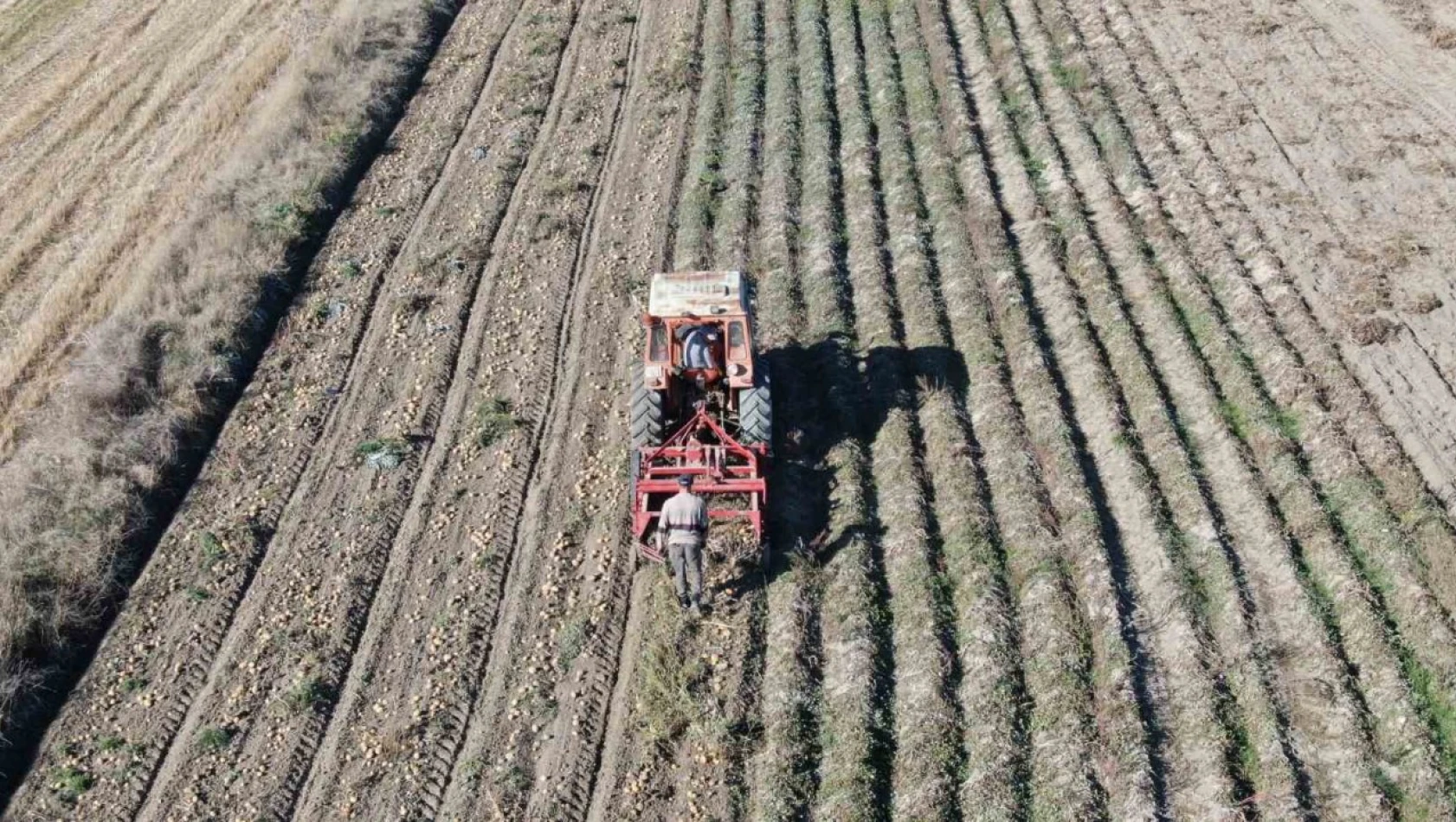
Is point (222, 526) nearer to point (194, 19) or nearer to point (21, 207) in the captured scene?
point (21, 207)

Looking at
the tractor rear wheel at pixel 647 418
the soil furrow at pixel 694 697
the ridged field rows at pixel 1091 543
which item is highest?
the tractor rear wheel at pixel 647 418

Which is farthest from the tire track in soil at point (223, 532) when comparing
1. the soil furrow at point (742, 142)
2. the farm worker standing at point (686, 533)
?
the soil furrow at point (742, 142)

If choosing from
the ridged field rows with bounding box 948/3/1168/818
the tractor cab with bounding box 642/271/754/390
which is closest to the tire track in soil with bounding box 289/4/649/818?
the tractor cab with bounding box 642/271/754/390

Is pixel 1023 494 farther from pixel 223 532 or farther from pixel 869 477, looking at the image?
pixel 223 532

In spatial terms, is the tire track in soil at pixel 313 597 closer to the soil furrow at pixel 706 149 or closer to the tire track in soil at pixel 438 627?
the tire track in soil at pixel 438 627

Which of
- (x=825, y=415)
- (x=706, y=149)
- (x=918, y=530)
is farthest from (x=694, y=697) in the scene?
(x=706, y=149)
